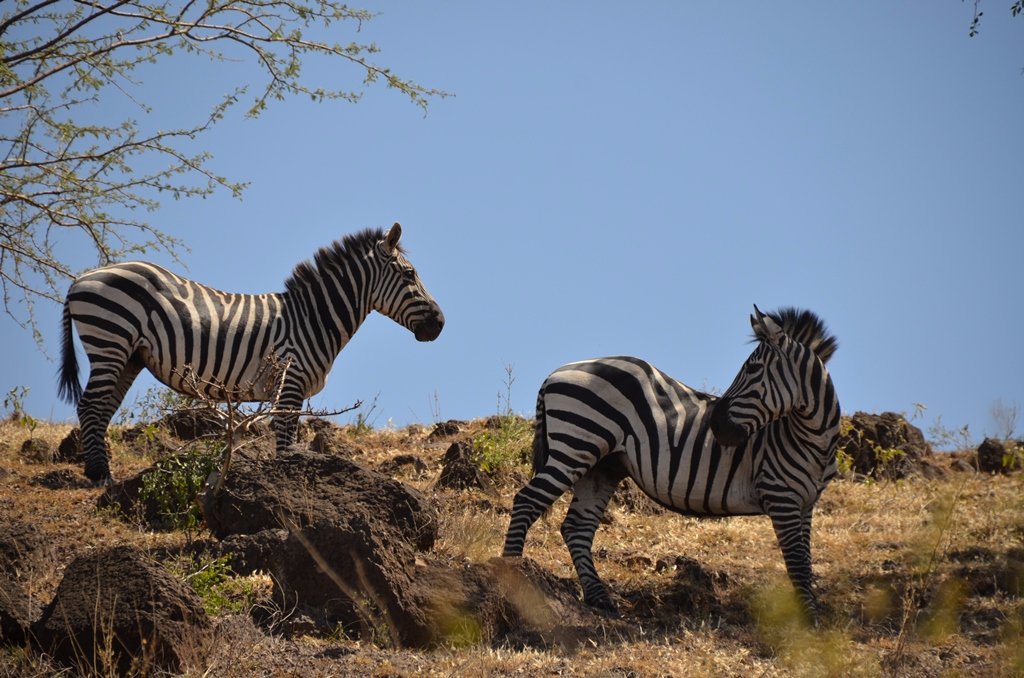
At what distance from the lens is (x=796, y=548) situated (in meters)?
8.31

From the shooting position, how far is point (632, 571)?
9.31 metres

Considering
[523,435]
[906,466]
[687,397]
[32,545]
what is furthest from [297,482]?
[906,466]

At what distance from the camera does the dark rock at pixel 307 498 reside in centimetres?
823

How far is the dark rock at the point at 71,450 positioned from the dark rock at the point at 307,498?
4.10m

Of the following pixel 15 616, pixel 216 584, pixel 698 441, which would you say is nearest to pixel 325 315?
pixel 698 441

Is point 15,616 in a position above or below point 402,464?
below

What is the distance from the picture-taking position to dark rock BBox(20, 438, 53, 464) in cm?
1193

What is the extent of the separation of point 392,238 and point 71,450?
13.3 ft

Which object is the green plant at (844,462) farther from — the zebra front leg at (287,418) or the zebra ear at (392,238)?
the zebra front leg at (287,418)

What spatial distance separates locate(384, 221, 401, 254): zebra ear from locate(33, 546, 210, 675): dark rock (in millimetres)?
6359

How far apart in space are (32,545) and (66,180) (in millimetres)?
4741

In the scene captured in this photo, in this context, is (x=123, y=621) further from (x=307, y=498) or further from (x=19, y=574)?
(x=307, y=498)

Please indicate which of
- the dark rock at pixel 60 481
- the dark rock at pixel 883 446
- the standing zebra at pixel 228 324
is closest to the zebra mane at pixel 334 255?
the standing zebra at pixel 228 324

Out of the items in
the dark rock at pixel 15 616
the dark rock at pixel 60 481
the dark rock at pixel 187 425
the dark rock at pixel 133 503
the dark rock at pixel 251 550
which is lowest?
the dark rock at pixel 15 616
